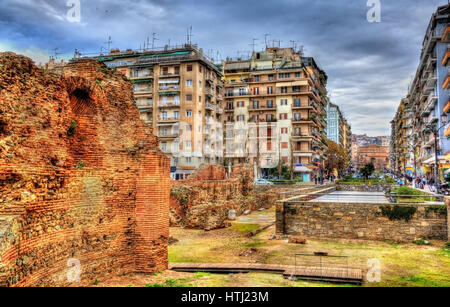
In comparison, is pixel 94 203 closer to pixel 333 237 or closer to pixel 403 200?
pixel 333 237

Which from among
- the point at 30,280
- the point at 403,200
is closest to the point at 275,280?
the point at 30,280

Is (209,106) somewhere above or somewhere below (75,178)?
above

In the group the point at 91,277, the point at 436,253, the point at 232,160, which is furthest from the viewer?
the point at 232,160

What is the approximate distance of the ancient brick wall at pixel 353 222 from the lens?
57.3 ft

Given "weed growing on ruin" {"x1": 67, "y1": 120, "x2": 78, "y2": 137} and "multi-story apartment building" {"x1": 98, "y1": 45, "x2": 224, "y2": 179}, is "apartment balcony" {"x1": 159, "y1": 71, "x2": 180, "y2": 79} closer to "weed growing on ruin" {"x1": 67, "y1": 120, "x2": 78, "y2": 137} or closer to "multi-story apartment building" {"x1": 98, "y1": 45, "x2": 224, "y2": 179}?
"multi-story apartment building" {"x1": 98, "y1": 45, "x2": 224, "y2": 179}

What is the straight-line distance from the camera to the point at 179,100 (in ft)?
194

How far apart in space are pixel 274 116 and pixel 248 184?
1411 inches

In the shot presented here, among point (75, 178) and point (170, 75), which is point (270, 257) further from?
point (170, 75)

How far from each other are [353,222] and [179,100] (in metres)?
44.3

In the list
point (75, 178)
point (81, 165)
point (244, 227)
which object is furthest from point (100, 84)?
point (244, 227)

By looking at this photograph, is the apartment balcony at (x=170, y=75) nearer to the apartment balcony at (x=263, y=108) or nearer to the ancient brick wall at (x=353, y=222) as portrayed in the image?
the apartment balcony at (x=263, y=108)
